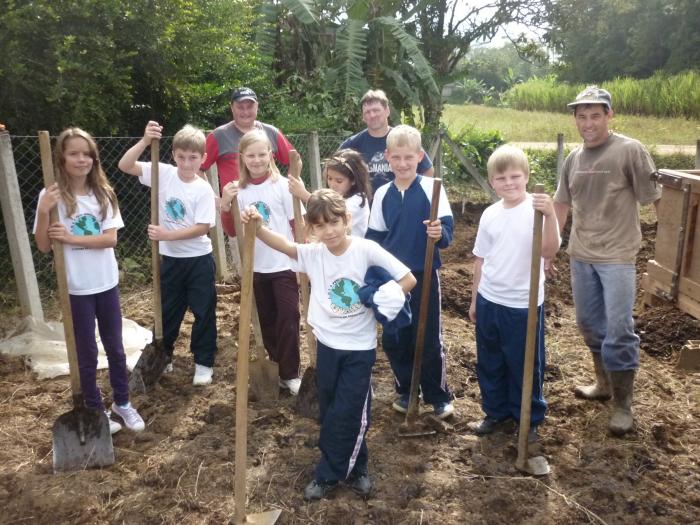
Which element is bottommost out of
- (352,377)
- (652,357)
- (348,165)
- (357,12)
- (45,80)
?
(652,357)

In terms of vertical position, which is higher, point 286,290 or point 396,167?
point 396,167

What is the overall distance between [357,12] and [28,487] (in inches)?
348

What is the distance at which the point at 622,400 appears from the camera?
3830 millimetres

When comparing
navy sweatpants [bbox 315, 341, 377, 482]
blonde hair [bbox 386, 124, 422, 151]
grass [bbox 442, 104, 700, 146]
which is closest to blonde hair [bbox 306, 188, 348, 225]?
navy sweatpants [bbox 315, 341, 377, 482]

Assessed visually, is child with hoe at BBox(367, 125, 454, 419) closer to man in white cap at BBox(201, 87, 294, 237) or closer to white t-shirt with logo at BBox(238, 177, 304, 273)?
white t-shirt with logo at BBox(238, 177, 304, 273)

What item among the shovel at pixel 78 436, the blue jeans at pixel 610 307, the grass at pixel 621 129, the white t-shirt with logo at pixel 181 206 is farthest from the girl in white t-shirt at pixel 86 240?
the grass at pixel 621 129

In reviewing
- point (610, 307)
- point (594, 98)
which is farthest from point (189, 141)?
point (610, 307)

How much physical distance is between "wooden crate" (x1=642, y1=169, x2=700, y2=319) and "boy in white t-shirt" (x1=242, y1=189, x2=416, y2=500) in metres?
1.78

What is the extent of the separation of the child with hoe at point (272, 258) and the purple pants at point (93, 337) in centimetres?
87

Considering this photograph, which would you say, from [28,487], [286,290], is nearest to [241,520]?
[28,487]

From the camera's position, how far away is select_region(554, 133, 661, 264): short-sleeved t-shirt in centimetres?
360

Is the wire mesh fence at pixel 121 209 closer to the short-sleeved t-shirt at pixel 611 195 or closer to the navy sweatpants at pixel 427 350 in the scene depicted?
the navy sweatpants at pixel 427 350

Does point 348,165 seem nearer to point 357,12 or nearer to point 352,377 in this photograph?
point 352,377

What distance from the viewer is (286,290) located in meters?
4.16
